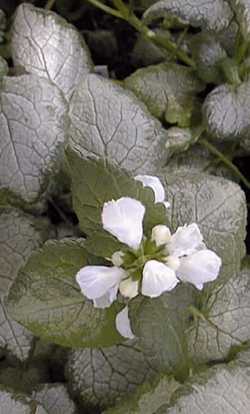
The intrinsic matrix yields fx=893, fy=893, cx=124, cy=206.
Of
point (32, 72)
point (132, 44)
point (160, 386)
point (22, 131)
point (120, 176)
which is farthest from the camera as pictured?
point (132, 44)

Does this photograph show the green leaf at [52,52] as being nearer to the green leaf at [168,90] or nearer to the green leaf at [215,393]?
the green leaf at [168,90]

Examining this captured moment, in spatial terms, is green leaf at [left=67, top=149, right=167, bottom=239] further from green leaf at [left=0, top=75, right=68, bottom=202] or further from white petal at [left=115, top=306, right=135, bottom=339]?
green leaf at [left=0, top=75, right=68, bottom=202]

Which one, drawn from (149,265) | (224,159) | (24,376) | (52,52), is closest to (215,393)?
(149,265)

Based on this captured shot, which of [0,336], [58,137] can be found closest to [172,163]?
[58,137]

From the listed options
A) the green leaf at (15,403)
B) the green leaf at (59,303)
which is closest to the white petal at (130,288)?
the green leaf at (59,303)

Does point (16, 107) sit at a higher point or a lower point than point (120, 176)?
lower

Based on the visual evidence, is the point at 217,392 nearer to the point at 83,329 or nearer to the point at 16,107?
the point at 83,329

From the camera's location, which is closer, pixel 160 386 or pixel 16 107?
pixel 160 386
